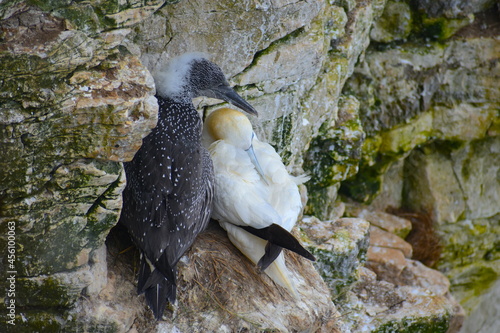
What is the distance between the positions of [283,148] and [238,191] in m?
1.49

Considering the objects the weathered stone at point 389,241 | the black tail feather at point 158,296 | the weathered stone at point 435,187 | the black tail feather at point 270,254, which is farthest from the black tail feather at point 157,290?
the weathered stone at point 435,187

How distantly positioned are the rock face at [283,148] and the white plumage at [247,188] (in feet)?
0.56

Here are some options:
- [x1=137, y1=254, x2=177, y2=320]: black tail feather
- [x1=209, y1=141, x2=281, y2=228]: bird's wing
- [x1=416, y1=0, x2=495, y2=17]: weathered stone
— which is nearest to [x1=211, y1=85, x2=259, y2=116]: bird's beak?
[x1=209, y1=141, x2=281, y2=228]: bird's wing

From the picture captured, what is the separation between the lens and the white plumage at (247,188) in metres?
4.26

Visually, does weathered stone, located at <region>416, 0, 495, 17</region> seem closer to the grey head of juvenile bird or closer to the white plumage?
the white plumage

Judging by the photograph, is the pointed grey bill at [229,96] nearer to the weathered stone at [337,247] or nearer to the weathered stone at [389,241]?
the weathered stone at [337,247]

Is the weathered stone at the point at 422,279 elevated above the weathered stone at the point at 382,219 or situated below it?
below

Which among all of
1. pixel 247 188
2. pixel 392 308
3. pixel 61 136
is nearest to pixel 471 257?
pixel 392 308

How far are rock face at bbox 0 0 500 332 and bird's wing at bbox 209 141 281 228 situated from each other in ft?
1.00

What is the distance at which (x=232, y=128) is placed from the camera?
4539mm

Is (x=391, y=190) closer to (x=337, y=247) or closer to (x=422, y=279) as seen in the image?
(x=422, y=279)

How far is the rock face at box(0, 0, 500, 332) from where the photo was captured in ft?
10.7

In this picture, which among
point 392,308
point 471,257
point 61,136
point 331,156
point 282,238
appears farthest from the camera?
point 471,257

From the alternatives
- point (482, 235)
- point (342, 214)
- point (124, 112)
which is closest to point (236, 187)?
point (124, 112)
